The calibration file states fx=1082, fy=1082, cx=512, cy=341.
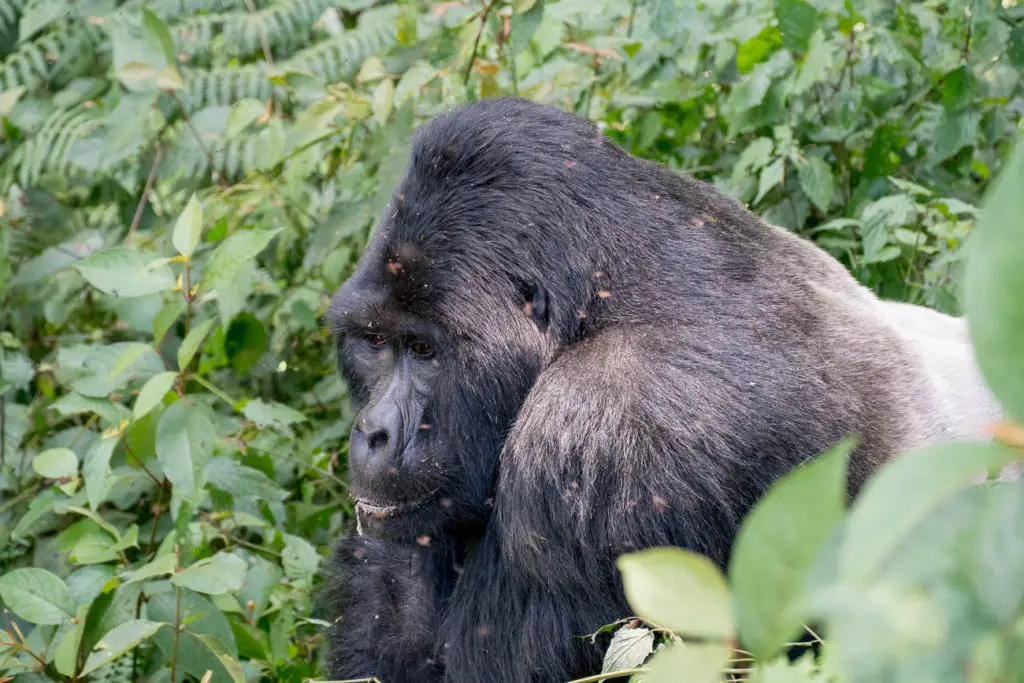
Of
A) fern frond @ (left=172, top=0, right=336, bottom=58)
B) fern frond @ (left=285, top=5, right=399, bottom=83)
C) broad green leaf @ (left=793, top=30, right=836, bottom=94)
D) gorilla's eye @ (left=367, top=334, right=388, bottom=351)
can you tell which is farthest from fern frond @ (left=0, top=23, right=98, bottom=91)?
broad green leaf @ (left=793, top=30, right=836, bottom=94)

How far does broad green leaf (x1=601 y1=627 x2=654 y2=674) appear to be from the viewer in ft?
5.83

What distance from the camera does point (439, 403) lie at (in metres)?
2.79

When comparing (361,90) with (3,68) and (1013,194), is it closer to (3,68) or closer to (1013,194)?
(3,68)

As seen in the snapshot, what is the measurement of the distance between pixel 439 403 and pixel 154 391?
0.78 metres

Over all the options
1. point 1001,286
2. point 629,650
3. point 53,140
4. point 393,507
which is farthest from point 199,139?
point 1001,286

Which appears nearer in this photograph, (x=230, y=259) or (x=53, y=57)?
(x=230, y=259)

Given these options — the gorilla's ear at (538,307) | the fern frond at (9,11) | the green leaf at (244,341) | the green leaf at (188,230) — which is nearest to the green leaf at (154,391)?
the green leaf at (188,230)

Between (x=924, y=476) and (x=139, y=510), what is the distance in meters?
3.59

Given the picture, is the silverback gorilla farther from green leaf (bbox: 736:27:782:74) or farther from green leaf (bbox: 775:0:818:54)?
green leaf (bbox: 736:27:782:74)

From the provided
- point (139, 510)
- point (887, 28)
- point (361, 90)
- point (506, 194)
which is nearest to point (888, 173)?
point (887, 28)

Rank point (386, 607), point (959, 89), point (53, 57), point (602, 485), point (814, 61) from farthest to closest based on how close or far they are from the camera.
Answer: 1. point (53, 57)
2. point (959, 89)
3. point (814, 61)
4. point (386, 607)
5. point (602, 485)

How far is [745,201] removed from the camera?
408cm

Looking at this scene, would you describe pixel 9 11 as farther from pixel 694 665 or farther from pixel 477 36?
pixel 694 665

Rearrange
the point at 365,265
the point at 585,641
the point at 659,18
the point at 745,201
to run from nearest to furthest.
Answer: the point at 585,641
the point at 365,265
the point at 659,18
the point at 745,201
